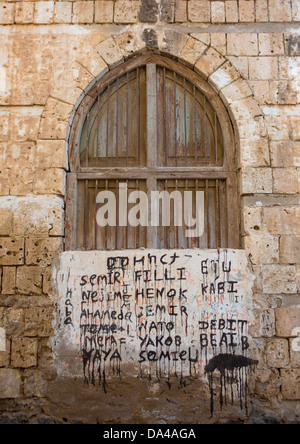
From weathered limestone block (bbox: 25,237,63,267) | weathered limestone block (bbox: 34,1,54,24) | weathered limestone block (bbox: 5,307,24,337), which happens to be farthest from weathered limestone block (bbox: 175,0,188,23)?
weathered limestone block (bbox: 5,307,24,337)

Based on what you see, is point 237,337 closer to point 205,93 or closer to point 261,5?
point 205,93

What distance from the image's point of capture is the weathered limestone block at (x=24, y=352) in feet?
12.1

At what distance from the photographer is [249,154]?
3.96 m

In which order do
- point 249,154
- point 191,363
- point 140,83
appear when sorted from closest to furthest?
point 191,363
point 249,154
point 140,83

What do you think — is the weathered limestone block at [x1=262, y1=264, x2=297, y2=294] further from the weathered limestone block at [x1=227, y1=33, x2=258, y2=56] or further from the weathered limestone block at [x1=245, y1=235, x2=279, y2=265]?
the weathered limestone block at [x1=227, y1=33, x2=258, y2=56]

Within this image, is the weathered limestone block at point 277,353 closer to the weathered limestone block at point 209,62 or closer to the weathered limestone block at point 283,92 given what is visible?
the weathered limestone block at point 283,92

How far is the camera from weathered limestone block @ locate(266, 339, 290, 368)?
367 cm

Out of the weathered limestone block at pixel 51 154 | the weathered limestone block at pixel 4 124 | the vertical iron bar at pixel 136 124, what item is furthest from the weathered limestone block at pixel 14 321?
the vertical iron bar at pixel 136 124

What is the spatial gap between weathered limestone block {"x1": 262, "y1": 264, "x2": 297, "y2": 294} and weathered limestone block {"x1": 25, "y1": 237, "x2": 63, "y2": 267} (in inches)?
80.2

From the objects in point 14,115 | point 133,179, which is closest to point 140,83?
point 133,179

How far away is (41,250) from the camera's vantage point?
3852 mm

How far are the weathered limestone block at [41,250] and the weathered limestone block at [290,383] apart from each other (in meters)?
2.44

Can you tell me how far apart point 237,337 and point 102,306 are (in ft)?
4.32

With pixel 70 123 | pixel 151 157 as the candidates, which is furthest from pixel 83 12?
pixel 151 157
